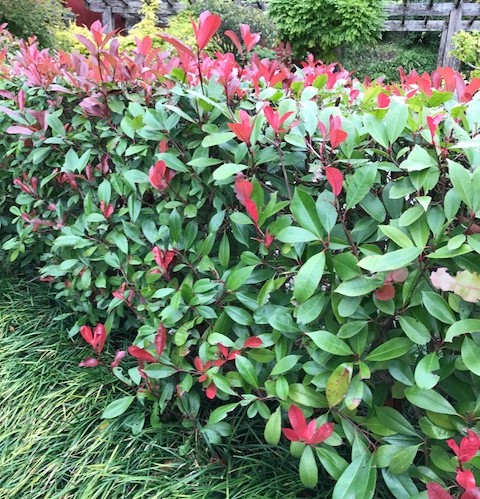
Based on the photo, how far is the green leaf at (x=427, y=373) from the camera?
106 cm

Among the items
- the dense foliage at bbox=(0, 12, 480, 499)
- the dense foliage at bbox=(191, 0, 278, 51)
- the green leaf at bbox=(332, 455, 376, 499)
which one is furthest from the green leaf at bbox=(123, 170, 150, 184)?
the dense foliage at bbox=(191, 0, 278, 51)

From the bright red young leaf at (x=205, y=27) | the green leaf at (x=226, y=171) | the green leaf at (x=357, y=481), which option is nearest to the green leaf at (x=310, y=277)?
the green leaf at (x=226, y=171)

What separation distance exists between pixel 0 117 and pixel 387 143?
6.57 feet

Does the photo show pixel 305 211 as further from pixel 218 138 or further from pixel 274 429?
pixel 274 429

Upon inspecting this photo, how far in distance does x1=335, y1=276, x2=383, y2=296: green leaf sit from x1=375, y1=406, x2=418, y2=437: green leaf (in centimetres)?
33

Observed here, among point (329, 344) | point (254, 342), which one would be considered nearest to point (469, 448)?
point (329, 344)

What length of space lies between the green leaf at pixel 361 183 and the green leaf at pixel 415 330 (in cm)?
31

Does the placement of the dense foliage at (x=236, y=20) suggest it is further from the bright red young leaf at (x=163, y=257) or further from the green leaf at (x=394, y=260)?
the green leaf at (x=394, y=260)

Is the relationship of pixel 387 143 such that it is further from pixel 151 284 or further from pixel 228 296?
pixel 151 284

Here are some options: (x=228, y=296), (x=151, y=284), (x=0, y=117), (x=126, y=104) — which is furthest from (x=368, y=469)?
(x=0, y=117)

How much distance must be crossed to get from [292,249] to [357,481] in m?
0.61

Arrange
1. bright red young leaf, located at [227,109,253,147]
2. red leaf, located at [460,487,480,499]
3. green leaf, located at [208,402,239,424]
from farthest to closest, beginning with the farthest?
green leaf, located at [208,402,239,424]
bright red young leaf, located at [227,109,253,147]
red leaf, located at [460,487,480,499]

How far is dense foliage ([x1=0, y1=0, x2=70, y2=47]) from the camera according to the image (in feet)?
19.4

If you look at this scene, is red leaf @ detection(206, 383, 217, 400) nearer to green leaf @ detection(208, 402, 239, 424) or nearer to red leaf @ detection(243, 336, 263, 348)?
green leaf @ detection(208, 402, 239, 424)
